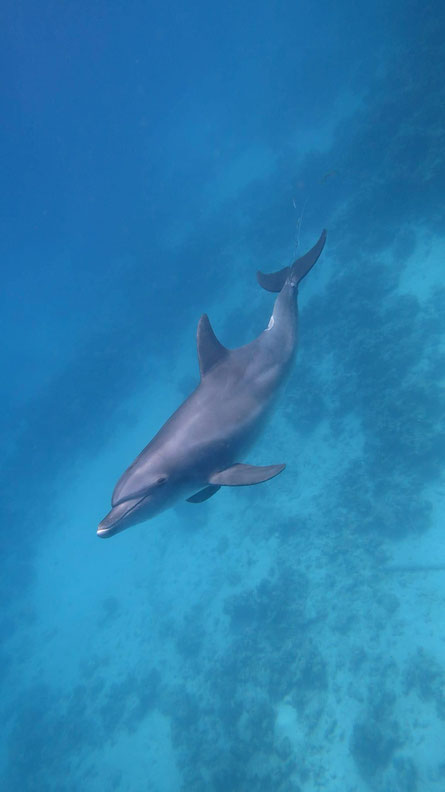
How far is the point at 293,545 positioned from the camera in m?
12.9

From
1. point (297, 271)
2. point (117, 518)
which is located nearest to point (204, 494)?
point (117, 518)

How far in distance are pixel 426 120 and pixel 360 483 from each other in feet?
48.9

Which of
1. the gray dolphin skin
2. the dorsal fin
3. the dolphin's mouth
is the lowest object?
the dolphin's mouth

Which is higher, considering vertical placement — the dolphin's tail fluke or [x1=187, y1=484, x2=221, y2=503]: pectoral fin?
the dolphin's tail fluke

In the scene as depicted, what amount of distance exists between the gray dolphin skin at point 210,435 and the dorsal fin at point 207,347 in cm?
1

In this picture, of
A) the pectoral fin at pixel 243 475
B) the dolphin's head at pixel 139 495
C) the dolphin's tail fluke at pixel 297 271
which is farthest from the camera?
the dolphin's tail fluke at pixel 297 271

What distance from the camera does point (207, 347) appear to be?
5.02 m

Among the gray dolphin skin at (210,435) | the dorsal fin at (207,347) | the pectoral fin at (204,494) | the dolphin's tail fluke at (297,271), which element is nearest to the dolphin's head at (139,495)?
the gray dolphin skin at (210,435)

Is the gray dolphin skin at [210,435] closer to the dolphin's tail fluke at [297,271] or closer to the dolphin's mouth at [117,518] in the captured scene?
the dolphin's mouth at [117,518]

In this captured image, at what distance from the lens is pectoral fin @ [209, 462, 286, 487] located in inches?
164

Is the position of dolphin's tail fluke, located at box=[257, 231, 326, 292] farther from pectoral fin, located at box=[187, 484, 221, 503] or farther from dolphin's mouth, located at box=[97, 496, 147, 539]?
dolphin's mouth, located at box=[97, 496, 147, 539]

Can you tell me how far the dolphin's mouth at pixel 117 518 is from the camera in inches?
137

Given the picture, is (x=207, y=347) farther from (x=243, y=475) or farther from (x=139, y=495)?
(x=139, y=495)

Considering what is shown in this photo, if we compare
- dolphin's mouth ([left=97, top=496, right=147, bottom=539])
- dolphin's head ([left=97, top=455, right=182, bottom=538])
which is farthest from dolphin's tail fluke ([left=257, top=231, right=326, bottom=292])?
dolphin's mouth ([left=97, top=496, right=147, bottom=539])
